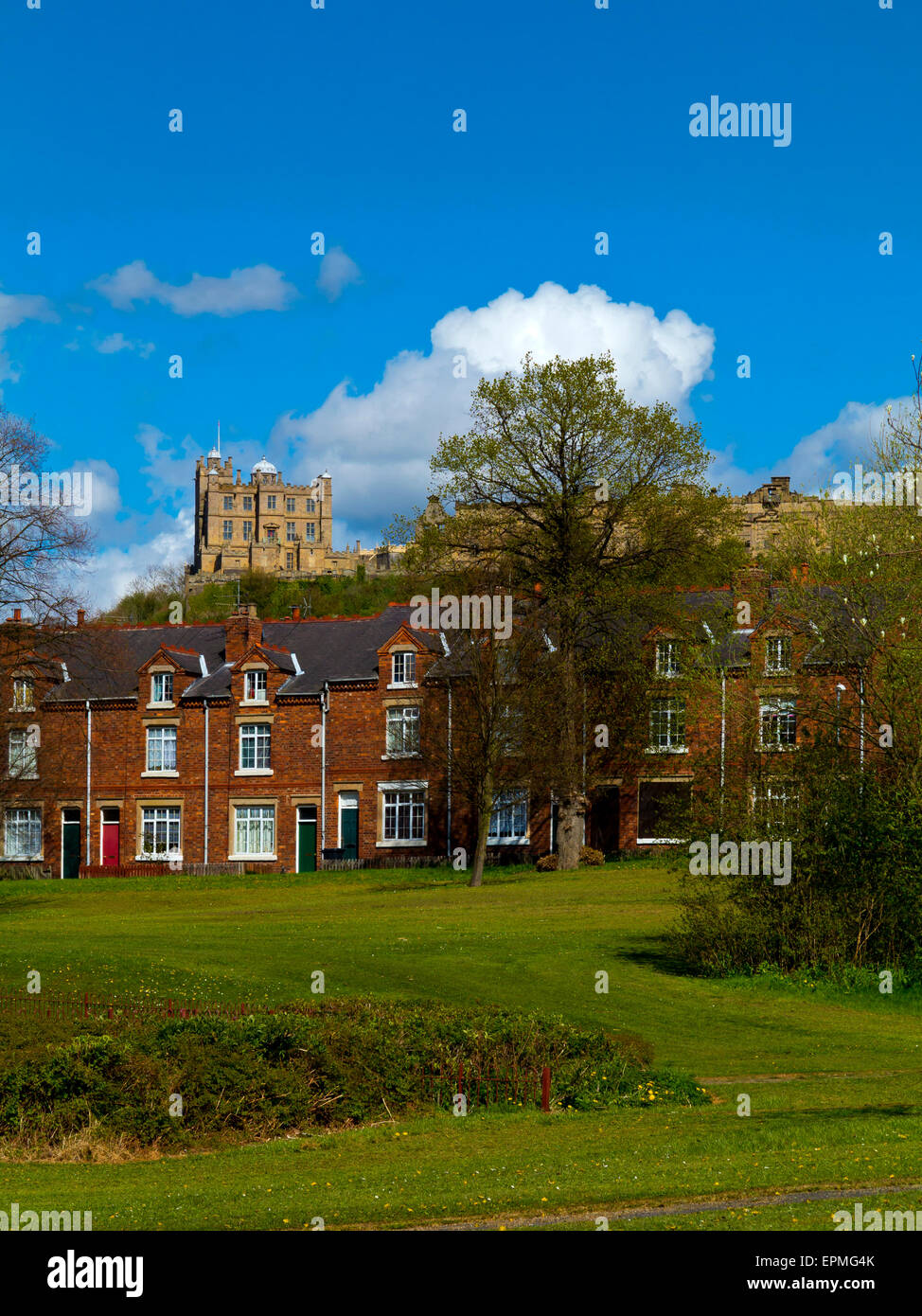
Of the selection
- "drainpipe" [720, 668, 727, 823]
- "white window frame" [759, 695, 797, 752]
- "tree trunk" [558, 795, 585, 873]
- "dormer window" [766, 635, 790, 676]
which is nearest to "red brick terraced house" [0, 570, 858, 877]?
"tree trunk" [558, 795, 585, 873]

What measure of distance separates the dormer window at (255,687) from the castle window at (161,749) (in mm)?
4028

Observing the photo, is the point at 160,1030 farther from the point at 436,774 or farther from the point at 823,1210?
the point at 436,774

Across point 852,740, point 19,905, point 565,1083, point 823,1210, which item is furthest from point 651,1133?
point 19,905

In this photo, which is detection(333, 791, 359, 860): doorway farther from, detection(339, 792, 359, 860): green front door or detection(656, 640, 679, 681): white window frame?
detection(656, 640, 679, 681): white window frame

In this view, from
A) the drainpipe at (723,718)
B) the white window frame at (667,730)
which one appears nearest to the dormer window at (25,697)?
the white window frame at (667,730)

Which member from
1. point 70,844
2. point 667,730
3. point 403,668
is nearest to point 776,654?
point 667,730

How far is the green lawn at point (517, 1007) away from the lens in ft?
41.2

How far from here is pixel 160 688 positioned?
64.8 meters

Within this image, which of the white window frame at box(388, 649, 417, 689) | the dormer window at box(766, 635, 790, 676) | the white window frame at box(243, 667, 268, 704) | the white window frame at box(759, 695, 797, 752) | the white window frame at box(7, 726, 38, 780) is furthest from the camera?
the white window frame at box(243, 667, 268, 704)

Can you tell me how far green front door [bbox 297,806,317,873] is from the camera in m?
62.2

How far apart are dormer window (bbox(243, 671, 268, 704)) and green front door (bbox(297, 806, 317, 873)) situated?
5385 mm

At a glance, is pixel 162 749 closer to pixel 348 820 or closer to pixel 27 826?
pixel 27 826

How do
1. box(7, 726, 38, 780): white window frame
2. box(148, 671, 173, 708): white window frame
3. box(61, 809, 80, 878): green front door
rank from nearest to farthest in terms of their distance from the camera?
box(7, 726, 38, 780): white window frame
box(148, 671, 173, 708): white window frame
box(61, 809, 80, 878): green front door

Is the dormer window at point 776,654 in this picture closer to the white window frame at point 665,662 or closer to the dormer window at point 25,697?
the white window frame at point 665,662
